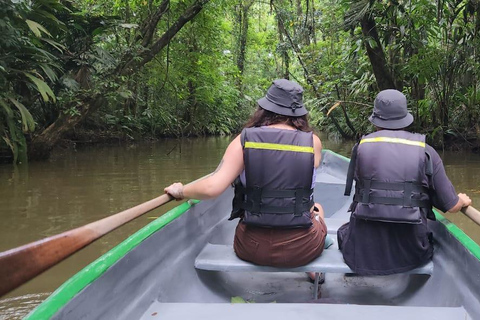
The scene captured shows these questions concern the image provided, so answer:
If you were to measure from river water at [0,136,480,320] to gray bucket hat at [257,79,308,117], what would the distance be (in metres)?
1.98

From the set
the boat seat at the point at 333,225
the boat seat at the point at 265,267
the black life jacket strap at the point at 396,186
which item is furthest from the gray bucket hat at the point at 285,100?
the boat seat at the point at 333,225

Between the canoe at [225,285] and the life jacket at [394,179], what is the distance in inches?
12.1

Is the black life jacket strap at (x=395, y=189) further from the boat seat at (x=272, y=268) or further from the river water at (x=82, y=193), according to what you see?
the river water at (x=82, y=193)

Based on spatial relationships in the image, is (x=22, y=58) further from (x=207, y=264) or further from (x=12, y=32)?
(x=207, y=264)

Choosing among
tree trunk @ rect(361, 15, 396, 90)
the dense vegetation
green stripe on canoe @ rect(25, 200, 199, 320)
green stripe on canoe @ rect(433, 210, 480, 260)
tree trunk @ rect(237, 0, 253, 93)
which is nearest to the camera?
green stripe on canoe @ rect(25, 200, 199, 320)

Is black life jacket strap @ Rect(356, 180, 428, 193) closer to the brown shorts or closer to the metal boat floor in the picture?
the brown shorts

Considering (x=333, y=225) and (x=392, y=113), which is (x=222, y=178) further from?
(x=333, y=225)

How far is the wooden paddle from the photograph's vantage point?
1.11 m

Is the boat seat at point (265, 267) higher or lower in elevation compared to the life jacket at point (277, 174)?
lower

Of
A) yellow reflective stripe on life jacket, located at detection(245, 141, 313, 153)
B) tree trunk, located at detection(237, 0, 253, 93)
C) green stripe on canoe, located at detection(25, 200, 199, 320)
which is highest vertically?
tree trunk, located at detection(237, 0, 253, 93)

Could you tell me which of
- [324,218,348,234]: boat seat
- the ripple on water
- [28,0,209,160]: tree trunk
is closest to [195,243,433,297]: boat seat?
[324,218,348,234]: boat seat

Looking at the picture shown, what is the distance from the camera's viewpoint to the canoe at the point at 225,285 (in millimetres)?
1765

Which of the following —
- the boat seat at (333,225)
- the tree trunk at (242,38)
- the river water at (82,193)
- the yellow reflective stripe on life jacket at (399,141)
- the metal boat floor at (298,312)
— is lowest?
the river water at (82,193)

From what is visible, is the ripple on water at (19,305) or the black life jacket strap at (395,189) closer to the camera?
the black life jacket strap at (395,189)
